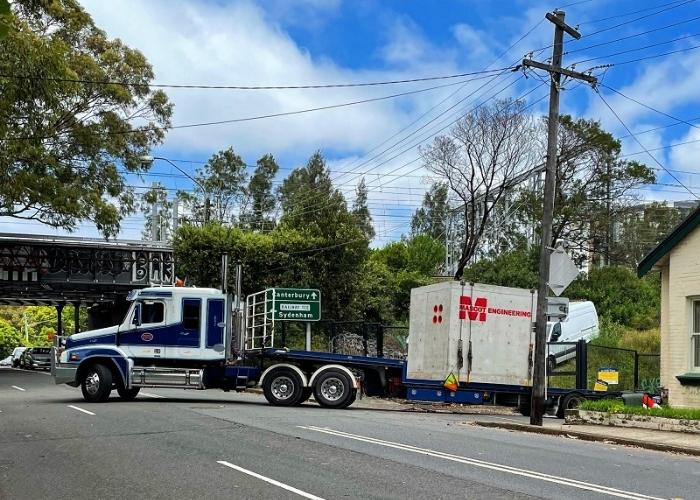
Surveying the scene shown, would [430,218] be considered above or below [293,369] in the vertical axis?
above

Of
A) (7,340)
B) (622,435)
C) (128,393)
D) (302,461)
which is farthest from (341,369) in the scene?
(7,340)

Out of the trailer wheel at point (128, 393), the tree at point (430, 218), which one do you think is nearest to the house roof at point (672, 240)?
the trailer wheel at point (128, 393)

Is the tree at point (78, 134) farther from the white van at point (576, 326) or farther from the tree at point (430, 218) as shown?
the tree at point (430, 218)

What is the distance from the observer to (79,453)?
35.9ft

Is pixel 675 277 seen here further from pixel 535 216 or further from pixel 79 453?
pixel 535 216

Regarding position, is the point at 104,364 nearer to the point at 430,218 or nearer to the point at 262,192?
the point at 262,192

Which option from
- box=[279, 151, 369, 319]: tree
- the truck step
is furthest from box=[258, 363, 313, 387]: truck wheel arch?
box=[279, 151, 369, 319]: tree

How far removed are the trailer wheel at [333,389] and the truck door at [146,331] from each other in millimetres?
4138

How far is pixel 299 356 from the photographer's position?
2056cm

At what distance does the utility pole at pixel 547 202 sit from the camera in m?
17.1

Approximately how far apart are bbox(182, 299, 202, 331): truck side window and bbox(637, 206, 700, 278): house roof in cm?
1098

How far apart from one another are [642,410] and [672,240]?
12.8 feet

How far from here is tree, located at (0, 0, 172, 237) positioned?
89.2 feet

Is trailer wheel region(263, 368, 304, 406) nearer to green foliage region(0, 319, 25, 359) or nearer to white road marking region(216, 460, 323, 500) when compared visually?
white road marking region(216, 460, 323, 500)
